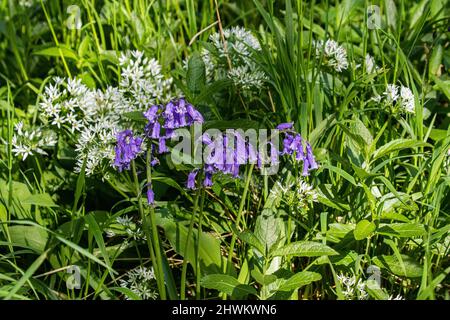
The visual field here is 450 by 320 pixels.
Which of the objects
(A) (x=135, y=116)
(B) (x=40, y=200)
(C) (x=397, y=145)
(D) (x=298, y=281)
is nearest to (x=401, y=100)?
(C) (x=397, y=145)

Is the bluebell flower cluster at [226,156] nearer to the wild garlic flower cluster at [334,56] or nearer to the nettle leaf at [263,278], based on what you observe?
the nettle leaf at [263,278]

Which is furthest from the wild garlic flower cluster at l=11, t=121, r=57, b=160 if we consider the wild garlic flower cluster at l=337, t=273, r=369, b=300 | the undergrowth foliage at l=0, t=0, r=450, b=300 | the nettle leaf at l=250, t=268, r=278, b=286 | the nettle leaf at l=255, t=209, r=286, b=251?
the wild garlic flower cluster at l=337, t=273, r=369, b=300

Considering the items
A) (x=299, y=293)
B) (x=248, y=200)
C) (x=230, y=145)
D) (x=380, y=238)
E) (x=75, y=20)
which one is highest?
(x=75, y=20)

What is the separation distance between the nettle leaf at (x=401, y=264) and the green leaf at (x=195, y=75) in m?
0.78

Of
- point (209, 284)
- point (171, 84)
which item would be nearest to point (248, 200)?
point (209, 284)

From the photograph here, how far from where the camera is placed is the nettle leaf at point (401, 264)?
6.57 feet

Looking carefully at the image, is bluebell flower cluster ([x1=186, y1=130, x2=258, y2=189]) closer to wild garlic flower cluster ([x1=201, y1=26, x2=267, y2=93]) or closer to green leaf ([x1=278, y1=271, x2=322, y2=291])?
green leaf ([x1=278, y1=271, x2=322, y2=291])

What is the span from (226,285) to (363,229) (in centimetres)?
42

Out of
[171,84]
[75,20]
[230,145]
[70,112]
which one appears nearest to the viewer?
[230,145]

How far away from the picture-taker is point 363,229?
1.98 metres

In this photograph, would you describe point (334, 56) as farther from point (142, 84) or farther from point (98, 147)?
point (98, 147)

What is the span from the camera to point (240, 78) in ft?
8.21

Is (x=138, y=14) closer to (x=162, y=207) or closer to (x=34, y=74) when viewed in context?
(x=34, y=74)
